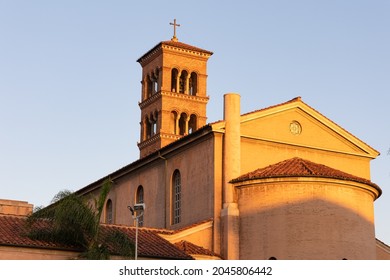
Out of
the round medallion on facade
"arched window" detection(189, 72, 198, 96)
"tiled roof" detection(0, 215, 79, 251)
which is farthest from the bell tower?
"tiled roof" detection(0, 215, 79, 251)

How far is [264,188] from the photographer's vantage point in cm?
3491

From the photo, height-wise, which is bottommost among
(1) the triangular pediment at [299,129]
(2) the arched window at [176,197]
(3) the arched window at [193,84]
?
(2) the arched window at [176,197]

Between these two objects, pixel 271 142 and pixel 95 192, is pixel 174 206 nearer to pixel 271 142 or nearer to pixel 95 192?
pixel 271 142

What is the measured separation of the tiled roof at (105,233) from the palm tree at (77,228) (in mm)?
337

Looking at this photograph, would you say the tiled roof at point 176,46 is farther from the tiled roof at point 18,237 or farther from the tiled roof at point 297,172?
the tiled roof at point 18,237

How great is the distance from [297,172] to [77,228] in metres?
10.8

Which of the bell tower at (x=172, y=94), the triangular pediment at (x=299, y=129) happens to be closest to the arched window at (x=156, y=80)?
the bell tower at (x=172, y=94)

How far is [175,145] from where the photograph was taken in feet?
130

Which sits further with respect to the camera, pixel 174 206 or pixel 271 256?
pixel 174 206

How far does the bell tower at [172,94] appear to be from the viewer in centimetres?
5594

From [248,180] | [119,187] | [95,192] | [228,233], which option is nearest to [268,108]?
[248,180]

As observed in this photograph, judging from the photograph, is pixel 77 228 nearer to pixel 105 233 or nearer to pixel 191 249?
pixel 105 233
